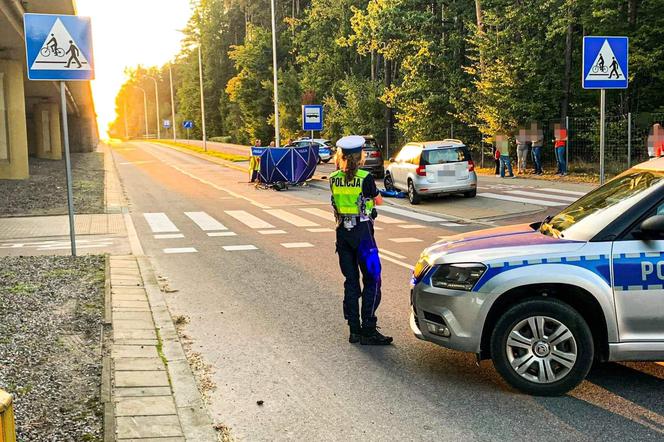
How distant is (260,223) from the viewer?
15.5 metres

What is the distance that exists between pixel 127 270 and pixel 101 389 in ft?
16.1

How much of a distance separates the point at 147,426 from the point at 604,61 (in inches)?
343

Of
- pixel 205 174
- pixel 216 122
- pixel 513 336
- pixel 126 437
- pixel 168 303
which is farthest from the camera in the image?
pixel 216 122

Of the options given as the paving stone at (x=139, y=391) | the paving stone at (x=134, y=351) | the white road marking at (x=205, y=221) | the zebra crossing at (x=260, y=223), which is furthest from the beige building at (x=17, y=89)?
the paving stone at (x=139, y=391)

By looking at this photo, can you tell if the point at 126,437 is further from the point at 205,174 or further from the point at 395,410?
the point at 205,174

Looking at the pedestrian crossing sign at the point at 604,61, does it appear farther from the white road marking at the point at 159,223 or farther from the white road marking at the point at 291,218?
the white road marking at the point at 159,223

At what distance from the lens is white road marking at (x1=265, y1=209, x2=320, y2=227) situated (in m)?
15.2

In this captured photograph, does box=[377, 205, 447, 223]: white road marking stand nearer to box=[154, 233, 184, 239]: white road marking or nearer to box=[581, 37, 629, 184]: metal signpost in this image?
box=[154, 233, 184, 239]: white road marking

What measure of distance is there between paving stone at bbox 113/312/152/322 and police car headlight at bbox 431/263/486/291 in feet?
10.5

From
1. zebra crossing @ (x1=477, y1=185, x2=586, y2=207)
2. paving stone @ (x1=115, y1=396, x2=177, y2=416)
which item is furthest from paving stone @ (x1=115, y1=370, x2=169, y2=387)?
zebra crossing @ (x1=477, y1=185, x2=586, y2=207)

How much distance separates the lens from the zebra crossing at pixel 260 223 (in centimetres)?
1269

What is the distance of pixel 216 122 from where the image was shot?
103375mm

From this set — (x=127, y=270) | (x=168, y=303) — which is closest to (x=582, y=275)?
(x=168, y=303)

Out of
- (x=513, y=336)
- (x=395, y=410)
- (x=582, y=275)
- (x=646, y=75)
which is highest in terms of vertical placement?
(x=646, y=75)
